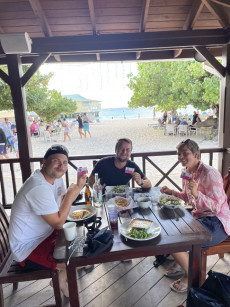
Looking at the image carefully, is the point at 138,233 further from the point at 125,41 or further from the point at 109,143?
the point at 109,143

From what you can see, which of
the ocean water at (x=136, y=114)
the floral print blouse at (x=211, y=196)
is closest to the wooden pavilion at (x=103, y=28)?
the floral print blouse at (x=211, y=196)

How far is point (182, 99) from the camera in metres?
15.0

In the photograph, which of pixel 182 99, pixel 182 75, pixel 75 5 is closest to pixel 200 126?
pixel 182 99

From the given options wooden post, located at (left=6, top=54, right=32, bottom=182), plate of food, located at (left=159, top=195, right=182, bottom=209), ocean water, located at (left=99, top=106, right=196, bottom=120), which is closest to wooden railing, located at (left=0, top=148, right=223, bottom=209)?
wooden post, located at (left=6, top=54, right=32, bottom=182)

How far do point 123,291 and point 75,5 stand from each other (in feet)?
11.3

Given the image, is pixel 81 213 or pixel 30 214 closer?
pixel 30 214

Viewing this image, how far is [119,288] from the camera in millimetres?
1948

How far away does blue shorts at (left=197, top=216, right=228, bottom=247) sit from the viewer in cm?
179

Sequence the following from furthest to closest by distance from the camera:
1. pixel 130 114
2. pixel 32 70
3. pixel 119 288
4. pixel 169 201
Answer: pixel 130 114 → pixel 32 70 → pixel 119 288 → pixel 169 201

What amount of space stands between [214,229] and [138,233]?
780 millimetres

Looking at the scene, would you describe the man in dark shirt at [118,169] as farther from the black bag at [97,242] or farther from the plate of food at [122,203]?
the black bag at [97,242]

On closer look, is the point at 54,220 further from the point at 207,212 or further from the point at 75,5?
the point at 75,5

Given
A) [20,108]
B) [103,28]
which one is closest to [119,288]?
[20,108]

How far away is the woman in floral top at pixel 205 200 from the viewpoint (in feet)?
5.89
